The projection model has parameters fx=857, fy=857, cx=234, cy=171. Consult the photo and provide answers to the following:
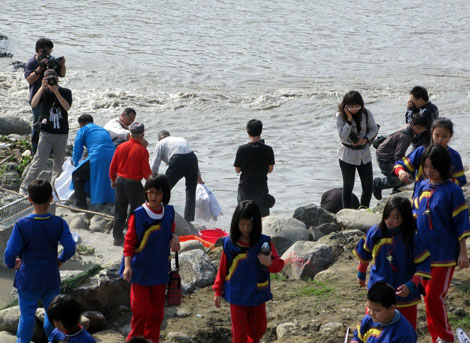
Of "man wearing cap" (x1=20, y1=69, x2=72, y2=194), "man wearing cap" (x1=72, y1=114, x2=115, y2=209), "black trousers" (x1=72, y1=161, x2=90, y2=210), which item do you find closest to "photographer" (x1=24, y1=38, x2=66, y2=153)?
"man wearing cap" (x1=20, y1=69, x2=72, y2=194)

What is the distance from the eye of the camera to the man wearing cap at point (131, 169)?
9.68 metres

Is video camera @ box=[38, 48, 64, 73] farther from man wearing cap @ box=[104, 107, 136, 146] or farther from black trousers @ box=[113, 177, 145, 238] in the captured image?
black trousers @ box=[113, 177, 145, 238]

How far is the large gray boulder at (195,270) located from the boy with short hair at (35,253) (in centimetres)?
182

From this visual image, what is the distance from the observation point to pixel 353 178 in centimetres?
977

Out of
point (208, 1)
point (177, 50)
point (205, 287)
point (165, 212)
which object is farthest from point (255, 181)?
point (208, 1)

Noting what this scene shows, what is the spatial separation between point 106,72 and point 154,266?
17873 millimetres

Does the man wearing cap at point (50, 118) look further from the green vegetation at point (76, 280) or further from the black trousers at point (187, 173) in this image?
the green vegetation at point (76, 280)

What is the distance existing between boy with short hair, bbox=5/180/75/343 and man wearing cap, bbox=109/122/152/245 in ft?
11.3

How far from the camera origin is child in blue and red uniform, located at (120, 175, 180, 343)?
6234mm

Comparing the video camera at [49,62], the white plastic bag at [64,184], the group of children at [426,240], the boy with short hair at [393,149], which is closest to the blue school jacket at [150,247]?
the group of children at [426,240]

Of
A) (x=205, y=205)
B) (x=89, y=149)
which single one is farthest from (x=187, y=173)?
(x=89, y=149)

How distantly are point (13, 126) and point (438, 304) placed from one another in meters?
11.2

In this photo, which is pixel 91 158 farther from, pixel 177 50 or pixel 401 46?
pixel 401 46

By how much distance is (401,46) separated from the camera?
2717 centimetres
